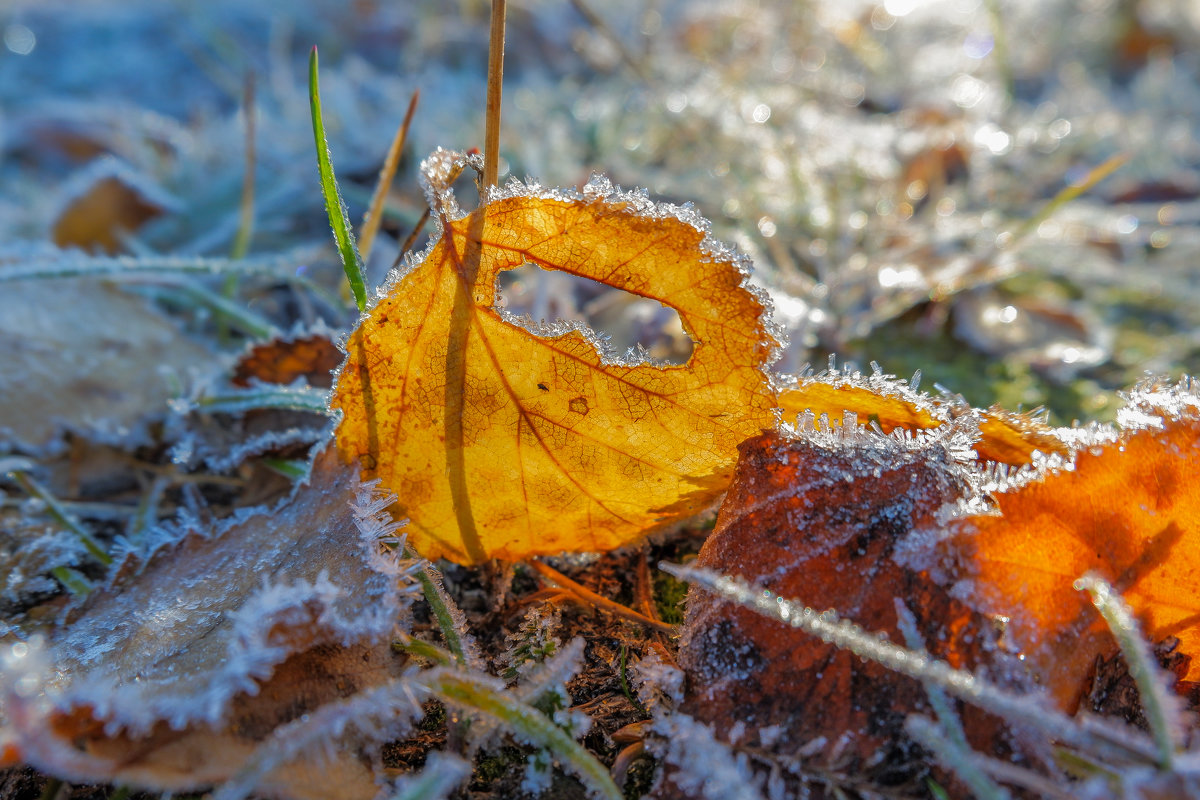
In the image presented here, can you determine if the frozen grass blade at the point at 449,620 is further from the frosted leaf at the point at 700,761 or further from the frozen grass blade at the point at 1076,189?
the frozen grass blade at the point at 1076,189

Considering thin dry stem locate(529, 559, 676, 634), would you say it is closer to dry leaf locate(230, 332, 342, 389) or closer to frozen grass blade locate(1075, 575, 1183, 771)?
frozen grass blade locate(1075, 575, 1183, 771)

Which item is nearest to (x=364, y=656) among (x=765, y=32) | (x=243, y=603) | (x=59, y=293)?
(x=243, y=603)

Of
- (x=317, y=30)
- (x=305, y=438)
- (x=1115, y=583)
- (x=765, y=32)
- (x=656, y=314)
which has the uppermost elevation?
(x=765, y=32)

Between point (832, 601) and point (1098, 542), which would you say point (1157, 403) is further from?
point (832, 601)

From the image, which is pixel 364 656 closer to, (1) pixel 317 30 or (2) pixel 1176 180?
(2) pixel 1176 180

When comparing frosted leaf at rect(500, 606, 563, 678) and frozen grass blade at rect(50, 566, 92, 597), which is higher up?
frosted leaf at rect(500, 606, 563, 678)

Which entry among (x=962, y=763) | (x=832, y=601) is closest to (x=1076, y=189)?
(x=832, y=601)

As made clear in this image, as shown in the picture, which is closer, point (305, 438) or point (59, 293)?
point (305, 438)

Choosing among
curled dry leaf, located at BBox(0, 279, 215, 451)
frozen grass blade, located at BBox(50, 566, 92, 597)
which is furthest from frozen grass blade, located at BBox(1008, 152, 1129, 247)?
frozen grass blade, located at BBox(50, 566, 92, 597)
